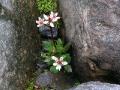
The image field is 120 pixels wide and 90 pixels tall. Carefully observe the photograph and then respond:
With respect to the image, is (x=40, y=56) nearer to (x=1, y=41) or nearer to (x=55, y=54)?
(x=55, y=54)

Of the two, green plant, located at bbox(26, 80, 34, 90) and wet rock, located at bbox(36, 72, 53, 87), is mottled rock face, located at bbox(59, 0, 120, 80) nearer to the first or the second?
wet rock, located at bbox(36, 72, 53, 87)

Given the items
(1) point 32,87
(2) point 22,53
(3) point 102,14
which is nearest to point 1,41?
(2) point 22,53

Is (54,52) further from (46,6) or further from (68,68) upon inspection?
(46,6)

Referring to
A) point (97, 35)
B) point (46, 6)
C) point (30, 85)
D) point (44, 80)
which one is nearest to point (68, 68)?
point (44, 80)

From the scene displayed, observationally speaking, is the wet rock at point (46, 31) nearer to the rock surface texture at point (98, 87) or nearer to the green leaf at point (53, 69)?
the green leaf at point (53, 69)

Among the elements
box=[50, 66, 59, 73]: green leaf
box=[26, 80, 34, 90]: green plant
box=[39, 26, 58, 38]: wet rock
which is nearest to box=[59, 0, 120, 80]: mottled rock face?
box=[50, 66, 59, 73]: green leaf
